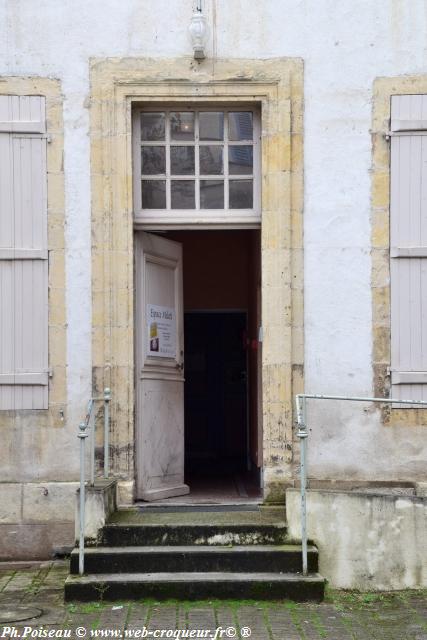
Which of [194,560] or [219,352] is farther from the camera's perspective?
[219,352]

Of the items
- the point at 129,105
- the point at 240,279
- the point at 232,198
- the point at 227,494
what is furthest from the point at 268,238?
the point at 240,279

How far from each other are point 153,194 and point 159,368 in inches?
59.8

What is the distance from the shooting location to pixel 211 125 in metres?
9.60

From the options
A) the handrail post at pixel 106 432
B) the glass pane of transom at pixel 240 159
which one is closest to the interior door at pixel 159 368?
the handrail post at pixel 106 432

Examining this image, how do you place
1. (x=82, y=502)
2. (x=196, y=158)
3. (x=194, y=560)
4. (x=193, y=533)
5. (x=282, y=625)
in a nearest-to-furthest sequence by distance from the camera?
(x=282, y=625) < (x=194, y=560) < (x=82, y=502) < (x=193, y=533) < (x=196, y=158)

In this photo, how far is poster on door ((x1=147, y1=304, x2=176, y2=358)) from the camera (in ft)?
31.8

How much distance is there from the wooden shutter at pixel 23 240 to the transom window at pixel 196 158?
0.91 m

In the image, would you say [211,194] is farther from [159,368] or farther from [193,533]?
[193,533]

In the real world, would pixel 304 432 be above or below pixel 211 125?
below

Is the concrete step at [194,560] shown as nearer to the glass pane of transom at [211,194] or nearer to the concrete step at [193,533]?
the concrete step at [193,533]

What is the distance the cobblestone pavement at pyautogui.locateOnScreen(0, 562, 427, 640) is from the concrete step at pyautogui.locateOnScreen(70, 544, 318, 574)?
318 mm

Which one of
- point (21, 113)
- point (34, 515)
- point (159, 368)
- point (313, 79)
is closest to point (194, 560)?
point (34, 515)

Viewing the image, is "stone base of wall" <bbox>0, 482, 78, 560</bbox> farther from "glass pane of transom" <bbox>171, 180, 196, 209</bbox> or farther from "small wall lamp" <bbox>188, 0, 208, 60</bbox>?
"small wall lamp" <bbox>188, 0, 208, 60</bbox>

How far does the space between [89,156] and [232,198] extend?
1272mm
